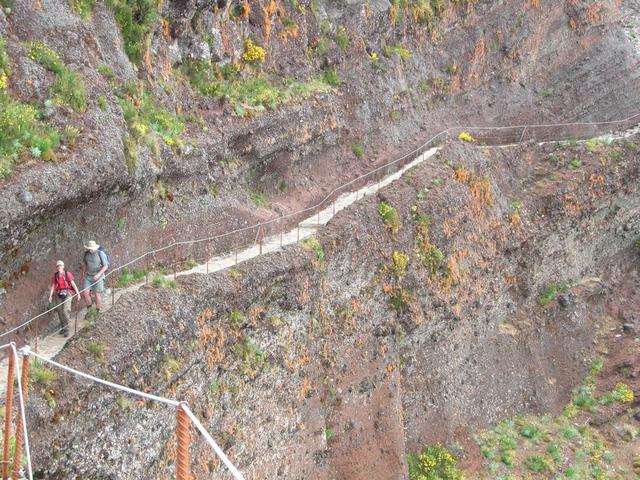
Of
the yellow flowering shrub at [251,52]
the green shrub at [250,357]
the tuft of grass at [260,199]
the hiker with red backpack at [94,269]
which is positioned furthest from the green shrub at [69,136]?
the yellow flowering shrub at [251,52]

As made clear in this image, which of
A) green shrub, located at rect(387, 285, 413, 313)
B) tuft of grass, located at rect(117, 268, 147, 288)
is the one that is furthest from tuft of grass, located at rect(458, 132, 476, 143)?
tuft of grass, located at rect(117, 268, 147, 288)

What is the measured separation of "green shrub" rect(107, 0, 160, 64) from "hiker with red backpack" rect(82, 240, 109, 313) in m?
6.24

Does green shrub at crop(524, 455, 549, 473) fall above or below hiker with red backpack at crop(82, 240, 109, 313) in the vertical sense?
below

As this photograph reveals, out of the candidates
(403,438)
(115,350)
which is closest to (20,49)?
(115,350)

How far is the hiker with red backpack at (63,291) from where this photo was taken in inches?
553

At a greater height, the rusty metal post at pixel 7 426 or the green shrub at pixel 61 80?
the green shrub at pixel 61 80

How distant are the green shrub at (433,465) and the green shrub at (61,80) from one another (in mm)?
13138

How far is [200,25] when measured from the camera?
70.1ft

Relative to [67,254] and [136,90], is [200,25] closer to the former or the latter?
[136,90]

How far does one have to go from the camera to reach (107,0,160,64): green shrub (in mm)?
18848

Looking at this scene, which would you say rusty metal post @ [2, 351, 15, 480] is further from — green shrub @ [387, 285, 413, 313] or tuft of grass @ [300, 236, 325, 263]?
green shrub @ [387, 285, 413, 313]

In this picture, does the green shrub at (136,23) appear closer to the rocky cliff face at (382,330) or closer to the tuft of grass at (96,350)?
the rocky cliff face at (382,330)

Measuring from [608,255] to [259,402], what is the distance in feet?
60.8

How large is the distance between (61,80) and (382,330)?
10.9 metres
